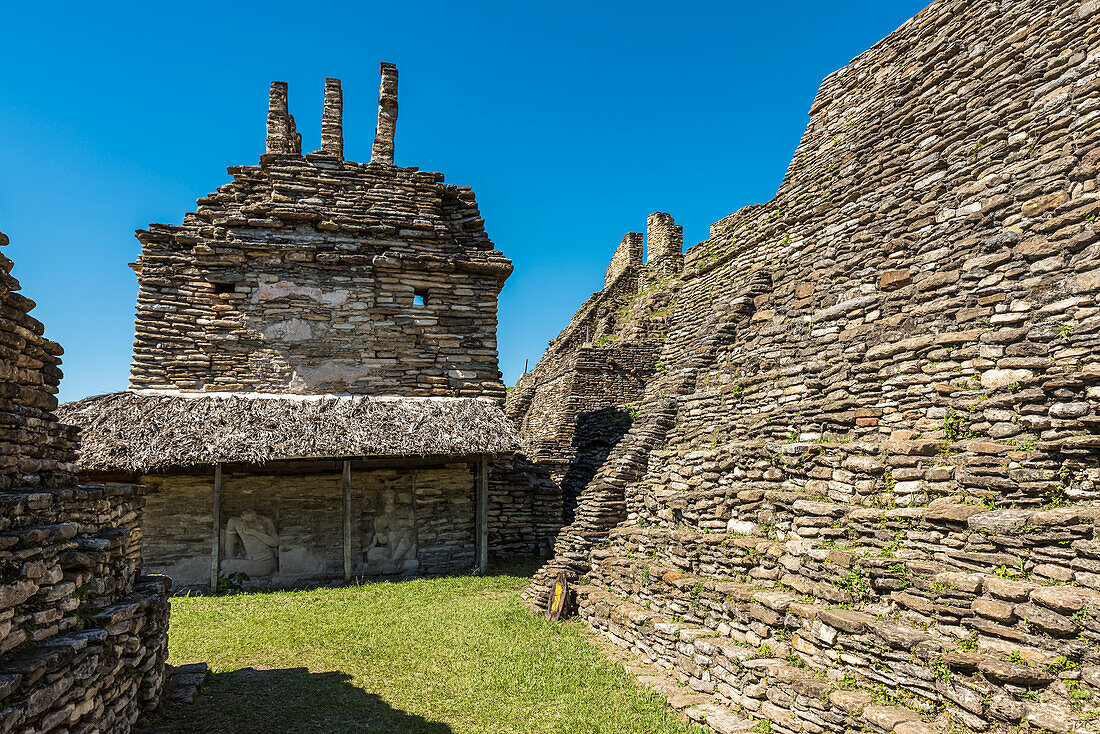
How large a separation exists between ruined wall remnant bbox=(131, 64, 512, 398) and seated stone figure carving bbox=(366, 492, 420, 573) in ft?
9.33

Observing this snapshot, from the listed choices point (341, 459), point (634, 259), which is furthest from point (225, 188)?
point (634, 259)

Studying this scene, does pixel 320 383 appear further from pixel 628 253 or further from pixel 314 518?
pixel 628 253

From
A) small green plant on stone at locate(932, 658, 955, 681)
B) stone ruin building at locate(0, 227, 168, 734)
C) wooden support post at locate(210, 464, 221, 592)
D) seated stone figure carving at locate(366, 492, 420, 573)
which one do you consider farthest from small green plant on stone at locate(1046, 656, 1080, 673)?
wooden support post at locate(210, 464, 221, 592)

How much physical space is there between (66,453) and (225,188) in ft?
35.1

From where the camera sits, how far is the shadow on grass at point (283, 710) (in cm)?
579

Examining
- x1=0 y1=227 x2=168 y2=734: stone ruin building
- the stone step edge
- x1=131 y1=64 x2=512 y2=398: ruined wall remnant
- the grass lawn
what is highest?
x1=131 y1=64 x2=512 y2=398: ruined wall remnant

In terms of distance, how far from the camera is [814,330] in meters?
8.33

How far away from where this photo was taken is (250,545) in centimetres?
1191

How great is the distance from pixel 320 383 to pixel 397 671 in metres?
7.83

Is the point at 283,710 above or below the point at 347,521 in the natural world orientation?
below

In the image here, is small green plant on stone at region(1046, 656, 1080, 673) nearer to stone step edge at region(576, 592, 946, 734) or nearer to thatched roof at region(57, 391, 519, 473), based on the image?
stone step edge at region(576, 592, 946, 734)

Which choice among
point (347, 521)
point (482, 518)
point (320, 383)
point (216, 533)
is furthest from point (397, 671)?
point (320, 383)

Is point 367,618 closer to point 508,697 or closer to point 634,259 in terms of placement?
point 508,697

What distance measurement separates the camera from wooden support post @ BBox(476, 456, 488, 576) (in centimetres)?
1302
